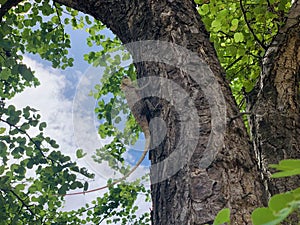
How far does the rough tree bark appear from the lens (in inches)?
49.9

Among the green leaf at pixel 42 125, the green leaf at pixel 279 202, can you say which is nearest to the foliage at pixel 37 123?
the green leaf at pixel 42 125

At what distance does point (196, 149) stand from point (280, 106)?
0.72 m

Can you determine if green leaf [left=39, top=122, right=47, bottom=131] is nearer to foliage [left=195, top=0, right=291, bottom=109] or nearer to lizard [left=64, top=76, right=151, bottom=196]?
lizard [left=64, top=76, right=151, bottom=196]

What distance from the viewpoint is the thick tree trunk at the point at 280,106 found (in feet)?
5.95

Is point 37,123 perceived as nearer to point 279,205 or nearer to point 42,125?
point 42,125

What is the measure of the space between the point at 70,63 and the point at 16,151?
4.66ft

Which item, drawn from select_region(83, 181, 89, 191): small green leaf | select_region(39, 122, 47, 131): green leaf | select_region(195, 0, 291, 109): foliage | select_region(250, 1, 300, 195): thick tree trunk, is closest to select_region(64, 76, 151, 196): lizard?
select_region(250, 1, 300, 195): thick tree trunk

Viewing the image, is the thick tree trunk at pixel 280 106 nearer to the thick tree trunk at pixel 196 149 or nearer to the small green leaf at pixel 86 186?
the thick tree trunk at pixel 196 149

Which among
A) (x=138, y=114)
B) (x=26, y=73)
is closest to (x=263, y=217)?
(x=138, y=114)

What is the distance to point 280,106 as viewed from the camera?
1.88 m

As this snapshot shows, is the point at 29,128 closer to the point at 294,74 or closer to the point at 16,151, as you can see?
the point at 16,151

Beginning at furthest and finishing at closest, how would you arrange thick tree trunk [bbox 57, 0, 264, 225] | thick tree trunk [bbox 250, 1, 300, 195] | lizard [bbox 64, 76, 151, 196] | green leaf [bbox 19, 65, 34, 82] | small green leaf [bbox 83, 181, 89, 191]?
small green leaf [bbox 83, 181, 89, 191], green leaf [bbox 19, 65, 34, 82], thick tree trunk [bbox 250, 1, 300, 195], lizard [bbox 64, 76, 151, 196], thick tree trunk [bbox 57, 0, 264, 225]

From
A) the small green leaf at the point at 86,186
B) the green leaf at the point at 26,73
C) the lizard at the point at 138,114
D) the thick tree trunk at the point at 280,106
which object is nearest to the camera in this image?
the lizard at the point at 138,114

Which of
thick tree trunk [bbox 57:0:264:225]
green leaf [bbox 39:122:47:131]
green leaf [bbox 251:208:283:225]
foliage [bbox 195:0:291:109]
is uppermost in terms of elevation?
foliage [bbox 195:0:291:109]
